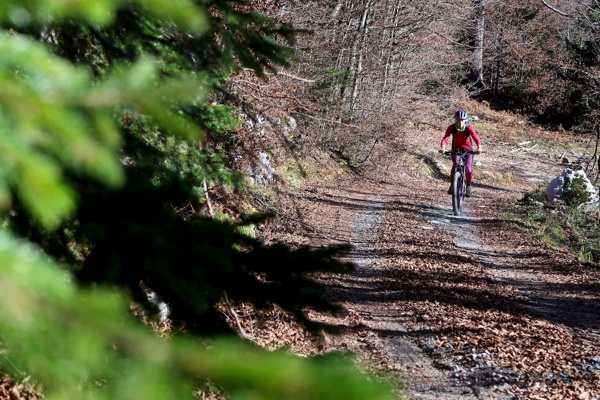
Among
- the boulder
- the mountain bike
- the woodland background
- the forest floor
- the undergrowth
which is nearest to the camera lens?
the woodland background

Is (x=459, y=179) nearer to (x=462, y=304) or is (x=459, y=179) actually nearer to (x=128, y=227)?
(x=462, y=304)

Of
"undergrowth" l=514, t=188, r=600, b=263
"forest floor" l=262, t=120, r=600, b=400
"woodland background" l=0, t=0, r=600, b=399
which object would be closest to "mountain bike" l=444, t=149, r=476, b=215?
"forest floor" l=262, t=120, r=600, b=400

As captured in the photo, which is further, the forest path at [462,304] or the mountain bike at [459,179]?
the mountain bike at [459,179]

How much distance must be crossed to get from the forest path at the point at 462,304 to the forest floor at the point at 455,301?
2cm

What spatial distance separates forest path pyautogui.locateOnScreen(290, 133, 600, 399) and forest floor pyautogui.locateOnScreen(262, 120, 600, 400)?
2 centimetres

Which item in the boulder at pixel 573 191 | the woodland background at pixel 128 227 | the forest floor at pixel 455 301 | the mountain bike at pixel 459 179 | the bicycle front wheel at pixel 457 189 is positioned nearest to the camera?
the woodland background at pixel 128 227

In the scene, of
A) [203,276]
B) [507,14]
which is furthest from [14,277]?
[507,14]

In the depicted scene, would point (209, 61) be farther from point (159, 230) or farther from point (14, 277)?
point (14, 277)

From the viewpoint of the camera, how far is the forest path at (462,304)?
249 inches

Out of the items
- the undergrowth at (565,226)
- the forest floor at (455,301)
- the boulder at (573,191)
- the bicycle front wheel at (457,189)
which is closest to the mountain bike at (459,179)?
the bicycle front wheel at (457,189)

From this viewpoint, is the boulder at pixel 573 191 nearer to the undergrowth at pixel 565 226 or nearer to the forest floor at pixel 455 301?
the undergrowth at pixel 565 226

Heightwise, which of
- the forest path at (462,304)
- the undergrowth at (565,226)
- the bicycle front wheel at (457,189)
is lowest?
the forest path at (462,304)

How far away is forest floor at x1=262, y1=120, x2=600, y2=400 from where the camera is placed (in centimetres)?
629

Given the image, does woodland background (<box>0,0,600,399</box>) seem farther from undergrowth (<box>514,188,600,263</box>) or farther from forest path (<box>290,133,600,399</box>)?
undergrowth (<box>514,188,600,263</box>)
